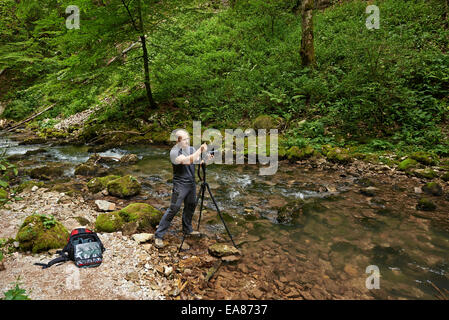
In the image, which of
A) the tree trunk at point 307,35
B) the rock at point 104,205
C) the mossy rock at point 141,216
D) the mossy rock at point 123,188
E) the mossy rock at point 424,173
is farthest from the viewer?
the tree trunk at point 307,35

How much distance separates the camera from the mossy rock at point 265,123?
35.9ft

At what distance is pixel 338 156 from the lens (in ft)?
27.9

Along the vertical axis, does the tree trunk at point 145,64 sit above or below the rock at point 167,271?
above

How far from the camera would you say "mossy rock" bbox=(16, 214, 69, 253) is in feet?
12.8

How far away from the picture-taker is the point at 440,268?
3.85m

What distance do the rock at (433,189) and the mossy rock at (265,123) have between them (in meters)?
5.91

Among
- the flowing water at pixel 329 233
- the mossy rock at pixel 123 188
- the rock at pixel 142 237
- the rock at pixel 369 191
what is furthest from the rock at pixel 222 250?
the rock at pixel 369 191

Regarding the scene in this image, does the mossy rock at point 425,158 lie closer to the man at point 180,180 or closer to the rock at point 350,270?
the rock at point 350,270

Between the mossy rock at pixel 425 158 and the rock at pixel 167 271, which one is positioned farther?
the mossy rock at pixel 425 158

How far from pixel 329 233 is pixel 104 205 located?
5.10 meters

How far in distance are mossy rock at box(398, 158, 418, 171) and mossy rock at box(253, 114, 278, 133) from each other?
16.3 feet
